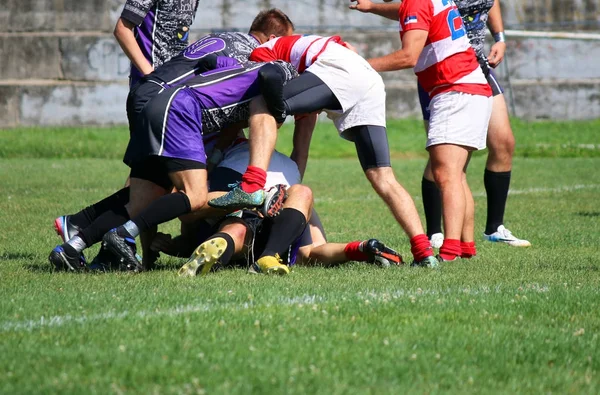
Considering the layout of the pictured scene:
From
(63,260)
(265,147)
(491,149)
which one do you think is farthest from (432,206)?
(63,260)

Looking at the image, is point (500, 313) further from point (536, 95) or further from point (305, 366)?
point (536, 95)

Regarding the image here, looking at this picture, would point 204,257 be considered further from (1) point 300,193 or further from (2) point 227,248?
(1) point 300,193

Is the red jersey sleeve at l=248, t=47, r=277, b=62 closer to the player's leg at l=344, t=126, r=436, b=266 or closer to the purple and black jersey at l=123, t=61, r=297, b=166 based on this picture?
the purple and black jersey at l=123, t=61, r=297, b=166

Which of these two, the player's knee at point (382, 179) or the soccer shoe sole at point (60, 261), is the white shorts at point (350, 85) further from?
the soccer shoe sole at point (60, 261)

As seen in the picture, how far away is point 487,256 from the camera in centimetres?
707

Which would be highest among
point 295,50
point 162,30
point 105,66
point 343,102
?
point 162,30

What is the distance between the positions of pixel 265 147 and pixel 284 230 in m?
0.52

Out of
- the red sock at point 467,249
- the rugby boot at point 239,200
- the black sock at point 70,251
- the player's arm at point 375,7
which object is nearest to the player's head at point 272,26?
the player's arm at point 375,7

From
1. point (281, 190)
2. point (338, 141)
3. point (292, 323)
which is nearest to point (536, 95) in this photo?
point (338, 141)

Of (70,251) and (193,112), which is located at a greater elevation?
(193,112)

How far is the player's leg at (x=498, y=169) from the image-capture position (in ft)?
26.5

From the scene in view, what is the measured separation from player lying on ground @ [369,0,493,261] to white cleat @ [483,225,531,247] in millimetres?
909

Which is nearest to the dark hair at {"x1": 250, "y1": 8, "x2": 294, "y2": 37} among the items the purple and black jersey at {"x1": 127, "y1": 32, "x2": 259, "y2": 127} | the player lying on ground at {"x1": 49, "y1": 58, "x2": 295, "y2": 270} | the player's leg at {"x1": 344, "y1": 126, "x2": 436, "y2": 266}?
the purple and black jersey at {"x1": 127, "y1": 32, "x2": 259, "y2": 127}

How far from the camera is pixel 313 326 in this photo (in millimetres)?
4227
